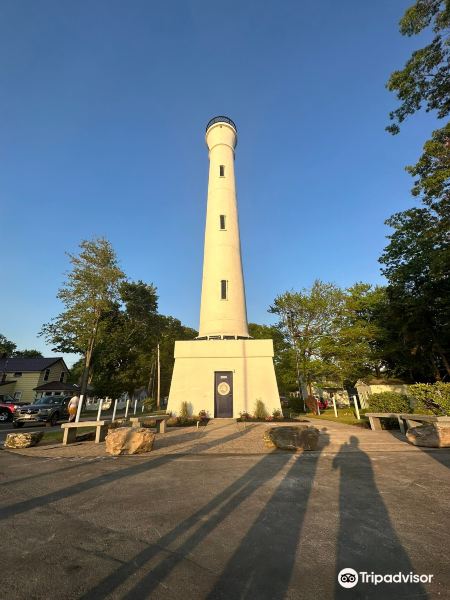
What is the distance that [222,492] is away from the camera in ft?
16.2

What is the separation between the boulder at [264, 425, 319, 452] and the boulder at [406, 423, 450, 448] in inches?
122

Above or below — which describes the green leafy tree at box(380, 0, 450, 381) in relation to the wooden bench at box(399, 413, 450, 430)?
above

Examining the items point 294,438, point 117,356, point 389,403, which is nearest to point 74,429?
point 294,438

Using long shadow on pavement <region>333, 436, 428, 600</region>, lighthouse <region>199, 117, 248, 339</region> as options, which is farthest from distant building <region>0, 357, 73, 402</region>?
long shadow on pavement <region>333, 436, 428, 600</region>

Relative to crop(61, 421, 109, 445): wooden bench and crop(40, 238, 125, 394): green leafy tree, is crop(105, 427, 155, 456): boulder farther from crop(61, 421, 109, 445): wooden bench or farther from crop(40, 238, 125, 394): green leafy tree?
crop(40, 238, 125, 394): green leafy tree

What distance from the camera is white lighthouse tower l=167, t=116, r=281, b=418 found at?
59.6ft

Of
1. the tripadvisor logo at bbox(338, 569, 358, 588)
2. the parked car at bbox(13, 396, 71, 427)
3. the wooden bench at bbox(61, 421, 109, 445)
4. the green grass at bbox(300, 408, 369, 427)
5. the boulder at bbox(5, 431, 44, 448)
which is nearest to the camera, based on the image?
the tripadvisor logo at bbox(338, 569, 358, 588)

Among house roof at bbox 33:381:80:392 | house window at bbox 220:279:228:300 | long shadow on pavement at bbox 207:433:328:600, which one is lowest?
long shadow on pavement at bbox 207:433:328:600

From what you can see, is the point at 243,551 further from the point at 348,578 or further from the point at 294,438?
the point at 294,438

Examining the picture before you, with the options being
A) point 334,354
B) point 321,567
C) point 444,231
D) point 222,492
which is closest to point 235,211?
point 444,231

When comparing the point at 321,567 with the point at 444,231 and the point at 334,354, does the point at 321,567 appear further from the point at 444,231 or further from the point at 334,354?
the point at 334,354

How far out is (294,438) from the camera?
866 cm

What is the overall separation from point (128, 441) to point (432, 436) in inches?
355

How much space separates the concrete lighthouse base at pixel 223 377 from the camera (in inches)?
711
